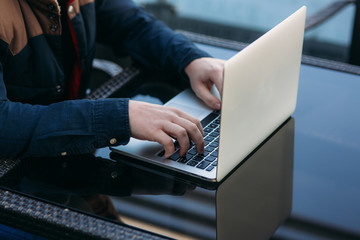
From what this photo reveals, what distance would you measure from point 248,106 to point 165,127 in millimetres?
168

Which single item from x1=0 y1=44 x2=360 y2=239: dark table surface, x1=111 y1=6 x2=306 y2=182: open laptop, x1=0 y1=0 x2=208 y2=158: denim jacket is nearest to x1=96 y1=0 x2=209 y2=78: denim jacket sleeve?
x1=0 y1=0 x2=208 y2=158: denim jacket

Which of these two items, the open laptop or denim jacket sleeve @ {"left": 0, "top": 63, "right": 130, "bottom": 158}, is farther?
denim jacket sleeve @ {"left": 0, "top": 63, "right": 130, "bottom": 158}

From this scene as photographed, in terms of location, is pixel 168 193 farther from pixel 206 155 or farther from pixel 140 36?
pixel 140 36

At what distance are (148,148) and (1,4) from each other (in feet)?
1.43

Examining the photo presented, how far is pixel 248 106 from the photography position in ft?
3.05

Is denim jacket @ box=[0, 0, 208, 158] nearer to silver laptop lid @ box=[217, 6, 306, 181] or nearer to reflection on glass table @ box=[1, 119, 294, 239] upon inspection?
reflection on glass table @ box=[1, 119, 294, 239]

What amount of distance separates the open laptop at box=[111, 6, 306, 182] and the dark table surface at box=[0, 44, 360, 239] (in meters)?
0.03

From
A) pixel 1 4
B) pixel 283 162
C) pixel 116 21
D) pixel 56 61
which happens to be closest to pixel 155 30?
pixel 116 21

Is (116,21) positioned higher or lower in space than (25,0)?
lower

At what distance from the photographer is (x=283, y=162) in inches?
41.1

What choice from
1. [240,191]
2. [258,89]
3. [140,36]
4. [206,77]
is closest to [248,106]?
[258,89]

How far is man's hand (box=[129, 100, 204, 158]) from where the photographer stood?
983 mm

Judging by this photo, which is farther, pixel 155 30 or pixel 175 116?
pixel 155 30

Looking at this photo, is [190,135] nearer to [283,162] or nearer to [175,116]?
[175,116]
